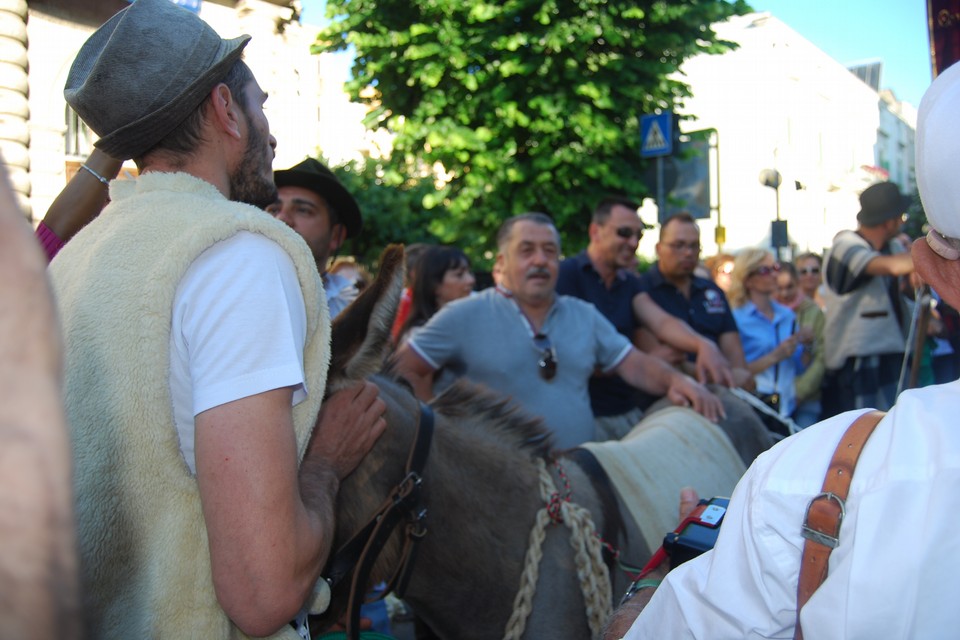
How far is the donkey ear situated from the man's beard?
309 mm

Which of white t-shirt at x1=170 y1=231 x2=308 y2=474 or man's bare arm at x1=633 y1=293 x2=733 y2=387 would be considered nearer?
white t-shirt at x1=170 y1=231 x2=308 y2=474

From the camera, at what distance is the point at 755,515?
1.02m

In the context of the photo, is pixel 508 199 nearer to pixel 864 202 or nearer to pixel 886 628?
pixel 864 202

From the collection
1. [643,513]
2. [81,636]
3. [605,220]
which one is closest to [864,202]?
[605,220]

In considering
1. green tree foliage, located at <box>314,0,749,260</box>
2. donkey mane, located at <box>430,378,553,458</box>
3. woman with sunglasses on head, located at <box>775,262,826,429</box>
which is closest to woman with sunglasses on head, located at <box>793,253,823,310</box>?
woman with sunglasses on head, located at <box>775,262,826,429</box>

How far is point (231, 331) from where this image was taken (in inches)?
46.2

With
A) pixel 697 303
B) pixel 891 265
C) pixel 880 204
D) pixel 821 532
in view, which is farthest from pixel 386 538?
pixel 880 204

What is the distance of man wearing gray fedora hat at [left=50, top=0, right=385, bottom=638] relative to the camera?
115 cm

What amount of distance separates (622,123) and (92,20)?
653 cm

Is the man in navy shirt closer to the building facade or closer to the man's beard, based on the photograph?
the man's beard

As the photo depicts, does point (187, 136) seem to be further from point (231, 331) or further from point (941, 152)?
point (941, 152)

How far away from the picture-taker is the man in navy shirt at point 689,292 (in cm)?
484

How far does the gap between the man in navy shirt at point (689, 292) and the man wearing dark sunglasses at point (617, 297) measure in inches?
6.6

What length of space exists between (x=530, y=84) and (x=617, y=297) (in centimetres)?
600
